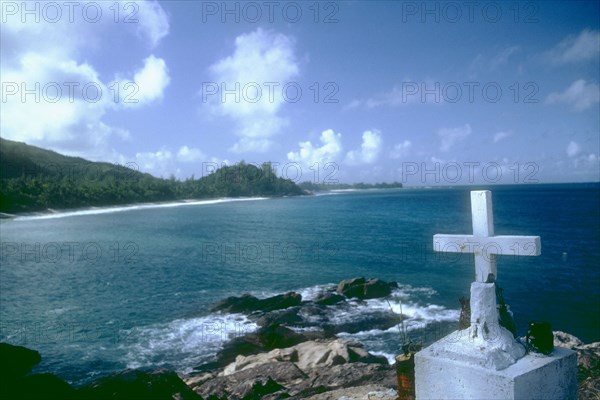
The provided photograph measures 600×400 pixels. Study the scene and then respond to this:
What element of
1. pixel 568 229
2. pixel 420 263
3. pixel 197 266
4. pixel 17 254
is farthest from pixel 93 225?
pixel 568 229

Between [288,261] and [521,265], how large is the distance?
815 inches

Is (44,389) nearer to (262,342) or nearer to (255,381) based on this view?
(255,381)

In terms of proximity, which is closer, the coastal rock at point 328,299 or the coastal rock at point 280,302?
the coastal rock at point 280,302

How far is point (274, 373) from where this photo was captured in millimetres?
12000

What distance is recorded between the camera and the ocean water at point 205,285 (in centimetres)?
1948

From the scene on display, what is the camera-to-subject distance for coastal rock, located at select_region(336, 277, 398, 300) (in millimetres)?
26344

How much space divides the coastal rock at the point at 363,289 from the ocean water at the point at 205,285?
0.92 metres

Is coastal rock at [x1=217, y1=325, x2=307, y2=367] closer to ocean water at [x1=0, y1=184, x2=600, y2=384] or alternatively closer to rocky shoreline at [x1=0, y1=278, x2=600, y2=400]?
rocky shoreline at [x1=0, y1=278, x2=600, y2=400]

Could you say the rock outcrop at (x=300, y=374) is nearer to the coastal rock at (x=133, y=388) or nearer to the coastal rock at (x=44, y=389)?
the coastal rock at (x=133, y=388)

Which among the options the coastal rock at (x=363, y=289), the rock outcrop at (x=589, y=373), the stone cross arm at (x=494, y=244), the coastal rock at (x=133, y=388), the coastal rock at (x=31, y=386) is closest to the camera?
the stone cross arm at (x=494, y=244)

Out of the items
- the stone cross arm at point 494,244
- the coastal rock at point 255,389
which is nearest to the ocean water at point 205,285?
the stone cross arm at point 494,244

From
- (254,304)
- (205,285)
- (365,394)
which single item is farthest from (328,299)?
(365,394)

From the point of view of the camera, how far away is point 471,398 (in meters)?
3.63

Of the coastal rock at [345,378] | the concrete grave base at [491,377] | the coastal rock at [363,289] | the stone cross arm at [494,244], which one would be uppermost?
the stone cross arm at [494,244]
